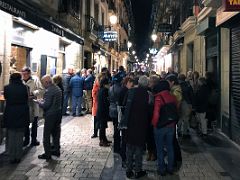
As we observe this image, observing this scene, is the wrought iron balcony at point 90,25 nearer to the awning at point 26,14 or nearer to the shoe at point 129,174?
the awning at point 26,14

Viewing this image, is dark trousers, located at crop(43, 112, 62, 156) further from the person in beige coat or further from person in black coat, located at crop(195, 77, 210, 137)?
person in black coat, located at crop(195, 77, 210, 137)

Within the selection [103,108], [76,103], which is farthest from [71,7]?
[103,108]

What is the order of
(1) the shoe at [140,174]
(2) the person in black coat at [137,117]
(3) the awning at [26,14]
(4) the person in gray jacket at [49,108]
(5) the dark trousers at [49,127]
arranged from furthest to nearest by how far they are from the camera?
(3) the awning at [26,14] → (5) the dark trousers at [49,127] → (4) the person in gray jacket at [49,108] → (1) the shoe at [140,174] → (2) the person in black coat at [137,117]

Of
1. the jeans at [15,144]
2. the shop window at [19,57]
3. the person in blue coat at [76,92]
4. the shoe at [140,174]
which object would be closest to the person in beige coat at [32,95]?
the jeans at [15,144]

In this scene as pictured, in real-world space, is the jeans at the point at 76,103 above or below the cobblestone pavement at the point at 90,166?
above

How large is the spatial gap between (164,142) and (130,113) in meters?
1.01

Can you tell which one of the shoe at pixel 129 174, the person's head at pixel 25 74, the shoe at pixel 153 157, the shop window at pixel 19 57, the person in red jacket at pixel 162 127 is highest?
the shop window at pixel 19 57

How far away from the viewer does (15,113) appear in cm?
813

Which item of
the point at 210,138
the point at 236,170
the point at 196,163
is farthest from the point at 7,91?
the point at 210,138

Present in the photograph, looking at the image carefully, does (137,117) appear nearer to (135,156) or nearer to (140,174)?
(135,156)

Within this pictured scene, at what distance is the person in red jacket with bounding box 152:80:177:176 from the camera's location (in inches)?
281

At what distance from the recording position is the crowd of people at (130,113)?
7070 mm

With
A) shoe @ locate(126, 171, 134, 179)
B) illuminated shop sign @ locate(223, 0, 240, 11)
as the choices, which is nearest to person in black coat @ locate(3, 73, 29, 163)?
shoe @ locate(126, 171, 134, 179)

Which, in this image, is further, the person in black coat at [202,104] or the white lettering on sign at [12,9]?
the person in black coat at [202,104]
